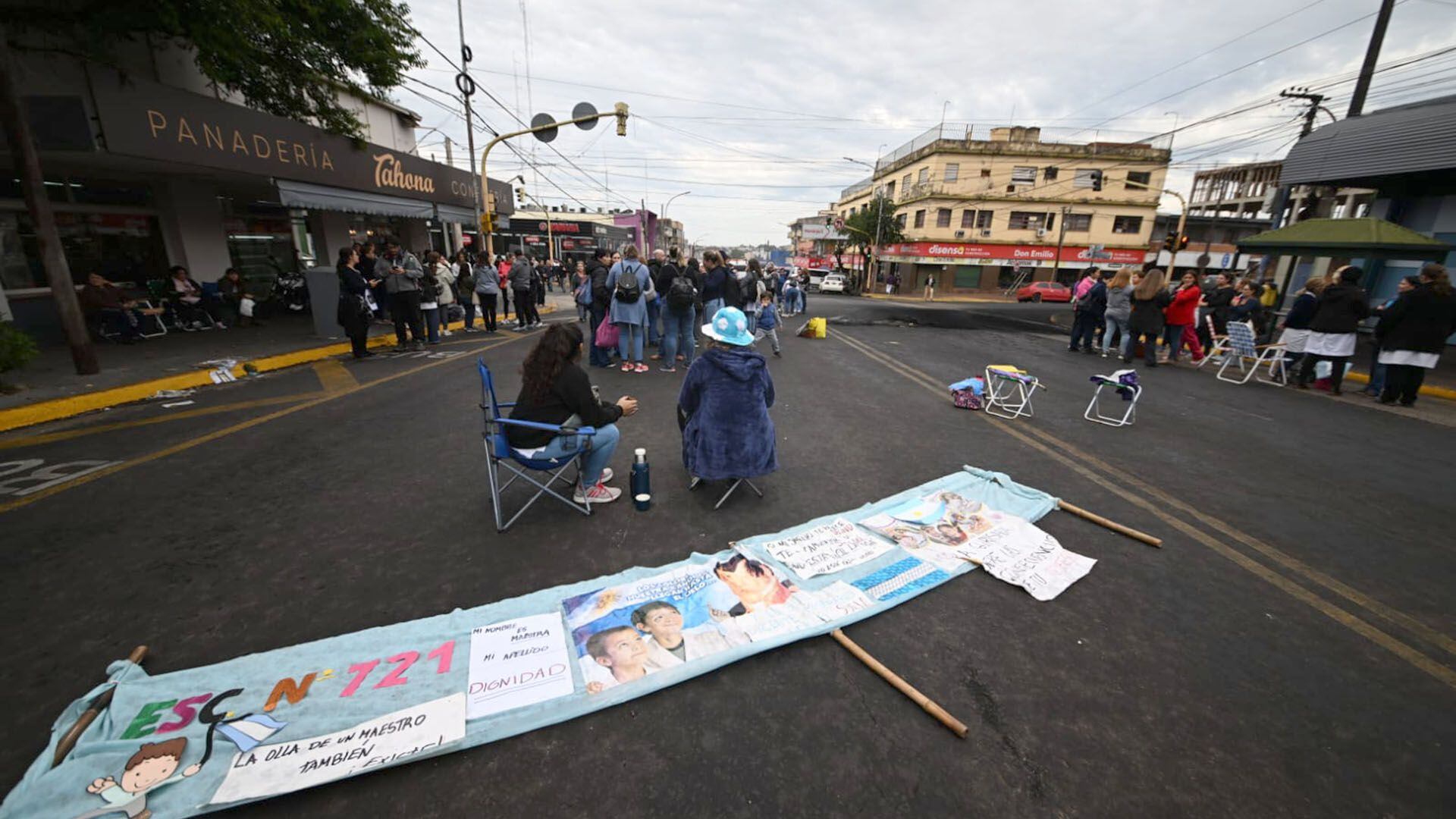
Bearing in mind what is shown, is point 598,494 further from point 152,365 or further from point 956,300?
point 956,300

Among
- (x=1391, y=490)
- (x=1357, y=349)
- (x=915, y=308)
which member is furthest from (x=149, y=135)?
(x=915, y=308)

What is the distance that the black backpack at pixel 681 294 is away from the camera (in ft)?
28.1

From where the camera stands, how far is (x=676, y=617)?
9.21 ft

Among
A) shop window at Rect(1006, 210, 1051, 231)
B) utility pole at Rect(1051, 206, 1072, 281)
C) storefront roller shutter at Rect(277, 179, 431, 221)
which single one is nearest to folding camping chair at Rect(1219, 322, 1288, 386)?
storefront roller shutter at Rect(277, 179, 431, 221)

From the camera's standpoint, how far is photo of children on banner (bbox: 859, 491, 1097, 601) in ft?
10.9

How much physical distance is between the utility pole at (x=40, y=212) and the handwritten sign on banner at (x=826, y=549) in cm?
967

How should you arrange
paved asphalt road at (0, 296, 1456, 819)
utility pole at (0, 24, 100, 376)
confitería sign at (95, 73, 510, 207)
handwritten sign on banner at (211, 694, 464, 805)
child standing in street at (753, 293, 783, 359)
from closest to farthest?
1. handwritten sign on banner at (211, 694, 464, 805)
2. paved asphalt road at (0, 296, 1456, 819)
3. utility pole at (0, 24, 100, 376)
4. confitería sign at (95, 73, 510, 207)
5. child standing in street at (753, 293, 783, 359)

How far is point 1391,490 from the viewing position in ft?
16.1

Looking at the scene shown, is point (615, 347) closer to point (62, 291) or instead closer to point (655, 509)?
point (655, 509)

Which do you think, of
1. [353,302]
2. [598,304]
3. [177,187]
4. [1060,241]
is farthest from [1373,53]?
[1060,241]

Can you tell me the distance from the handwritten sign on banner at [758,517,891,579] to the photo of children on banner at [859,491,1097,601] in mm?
191

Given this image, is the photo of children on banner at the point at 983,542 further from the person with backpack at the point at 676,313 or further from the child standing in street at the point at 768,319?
the child standing in street at the point at 768,319

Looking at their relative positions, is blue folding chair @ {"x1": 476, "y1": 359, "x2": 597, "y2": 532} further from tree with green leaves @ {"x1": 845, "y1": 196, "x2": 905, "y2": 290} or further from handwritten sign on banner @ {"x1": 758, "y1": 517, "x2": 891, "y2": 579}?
tree with green leaves @ {"x1": 845, "y1": 196, "x2": 905, "y2": 290}

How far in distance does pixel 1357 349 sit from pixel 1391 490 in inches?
479
